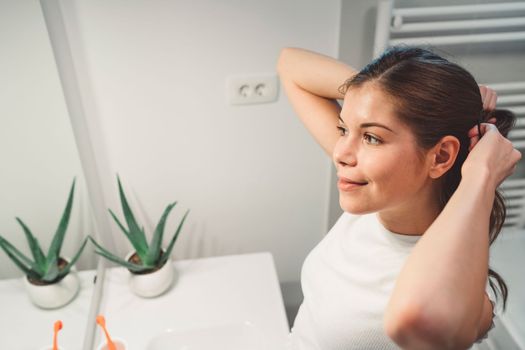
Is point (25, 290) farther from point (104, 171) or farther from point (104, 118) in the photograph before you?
point (104, 118)

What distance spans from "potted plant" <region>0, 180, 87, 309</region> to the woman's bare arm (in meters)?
0.65

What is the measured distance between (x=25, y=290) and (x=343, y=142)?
927 mm

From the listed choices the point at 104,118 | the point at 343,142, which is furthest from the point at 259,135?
the point at 343,142

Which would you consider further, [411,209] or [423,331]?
[411,209]

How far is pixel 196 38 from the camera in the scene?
118cm

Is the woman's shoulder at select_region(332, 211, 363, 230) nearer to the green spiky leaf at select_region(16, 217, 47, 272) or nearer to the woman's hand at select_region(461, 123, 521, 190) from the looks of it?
the woman's hand at select_region(461, 123, 521, 190)

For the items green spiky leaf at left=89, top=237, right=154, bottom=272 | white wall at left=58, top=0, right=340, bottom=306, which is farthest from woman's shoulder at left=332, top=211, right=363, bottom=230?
green spiky leaf at left=89, top=237, right=154, bottom=272

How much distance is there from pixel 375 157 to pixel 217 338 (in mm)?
809

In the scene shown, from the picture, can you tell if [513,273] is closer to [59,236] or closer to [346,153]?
[346,153]

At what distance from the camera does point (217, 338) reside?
3.95 ft

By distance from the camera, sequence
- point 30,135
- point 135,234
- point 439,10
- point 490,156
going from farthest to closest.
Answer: point 135,234 < point 439,10 < point 30,135 < point 490,156

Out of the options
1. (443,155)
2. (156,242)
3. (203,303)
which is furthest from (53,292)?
(443,155)

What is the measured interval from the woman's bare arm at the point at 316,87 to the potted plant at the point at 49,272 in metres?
0.65

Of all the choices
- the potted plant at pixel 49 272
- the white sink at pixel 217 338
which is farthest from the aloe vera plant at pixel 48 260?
the white sink at pixel 217 338
